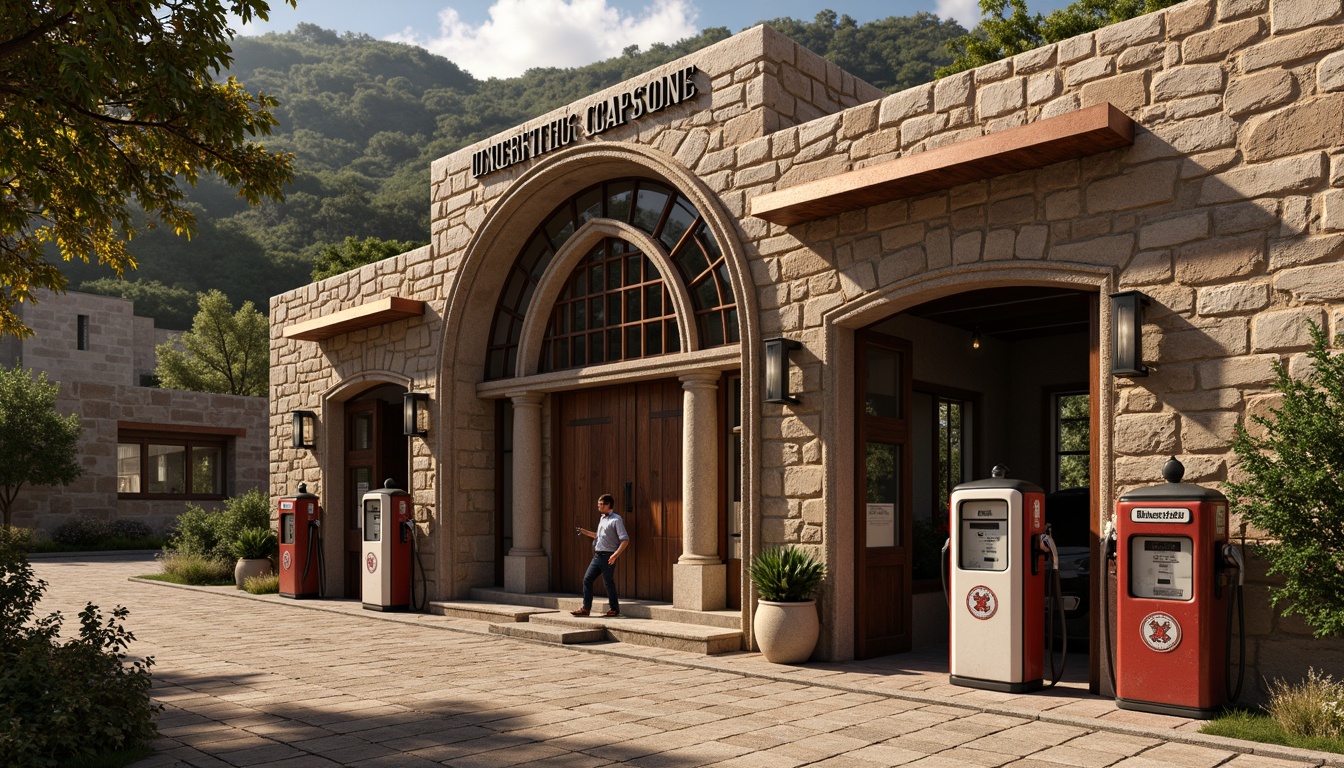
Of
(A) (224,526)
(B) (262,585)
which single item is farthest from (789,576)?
(A) (224,526)

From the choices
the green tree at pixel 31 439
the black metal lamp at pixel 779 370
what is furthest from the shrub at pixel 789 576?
the green tree at pixel 31 439

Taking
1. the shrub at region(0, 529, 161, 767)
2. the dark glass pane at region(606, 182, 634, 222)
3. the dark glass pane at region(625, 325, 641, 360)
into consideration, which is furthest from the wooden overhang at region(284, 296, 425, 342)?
the shrub at region(0, 529, 161, 767)

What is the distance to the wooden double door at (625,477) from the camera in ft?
38.1

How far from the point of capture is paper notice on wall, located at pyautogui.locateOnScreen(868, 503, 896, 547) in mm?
9750

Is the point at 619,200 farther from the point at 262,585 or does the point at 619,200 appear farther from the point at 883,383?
the point at 262,585

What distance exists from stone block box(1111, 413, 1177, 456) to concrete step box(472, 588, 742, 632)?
399cm

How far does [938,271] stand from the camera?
8539mm

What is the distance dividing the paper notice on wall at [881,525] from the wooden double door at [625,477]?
242cm

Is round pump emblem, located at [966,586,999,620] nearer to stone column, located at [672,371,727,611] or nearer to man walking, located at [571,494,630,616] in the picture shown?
stone column, located at [672,371,727,611]

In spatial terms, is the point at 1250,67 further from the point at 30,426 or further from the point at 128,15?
the point at 30,426

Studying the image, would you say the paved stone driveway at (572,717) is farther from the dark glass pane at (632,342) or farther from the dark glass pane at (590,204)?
the dark glass pane at (590,204)

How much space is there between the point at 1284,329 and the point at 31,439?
27.0 meters

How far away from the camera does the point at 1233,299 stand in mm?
7027

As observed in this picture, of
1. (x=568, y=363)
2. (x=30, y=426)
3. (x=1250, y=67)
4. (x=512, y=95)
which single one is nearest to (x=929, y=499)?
(x=568, y=363)
